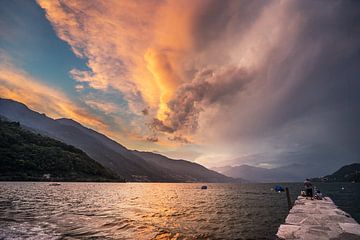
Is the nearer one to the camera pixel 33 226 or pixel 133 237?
pixel 133 237

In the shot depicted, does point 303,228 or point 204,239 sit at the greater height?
point 303,228

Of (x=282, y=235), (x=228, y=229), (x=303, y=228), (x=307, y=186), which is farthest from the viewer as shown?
(x=307, y=186)

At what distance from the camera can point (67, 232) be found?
21.4 meters

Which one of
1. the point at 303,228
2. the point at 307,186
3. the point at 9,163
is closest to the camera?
the point at 303,228

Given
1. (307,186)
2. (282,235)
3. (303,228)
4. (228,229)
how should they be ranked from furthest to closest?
(307,186), (228,229), (303,228), (282,235)

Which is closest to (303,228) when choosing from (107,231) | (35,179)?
(107,231)

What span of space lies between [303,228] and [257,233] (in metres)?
4.90

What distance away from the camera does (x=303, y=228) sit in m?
20.5

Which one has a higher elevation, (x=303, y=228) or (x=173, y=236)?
(x=303, y=228)

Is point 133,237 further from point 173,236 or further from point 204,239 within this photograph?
point 204,239

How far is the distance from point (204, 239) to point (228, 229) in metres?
6.03

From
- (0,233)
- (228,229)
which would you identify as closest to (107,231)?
(0,233)

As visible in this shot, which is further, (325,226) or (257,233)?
(257,233)

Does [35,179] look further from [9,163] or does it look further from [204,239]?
[204,239]
